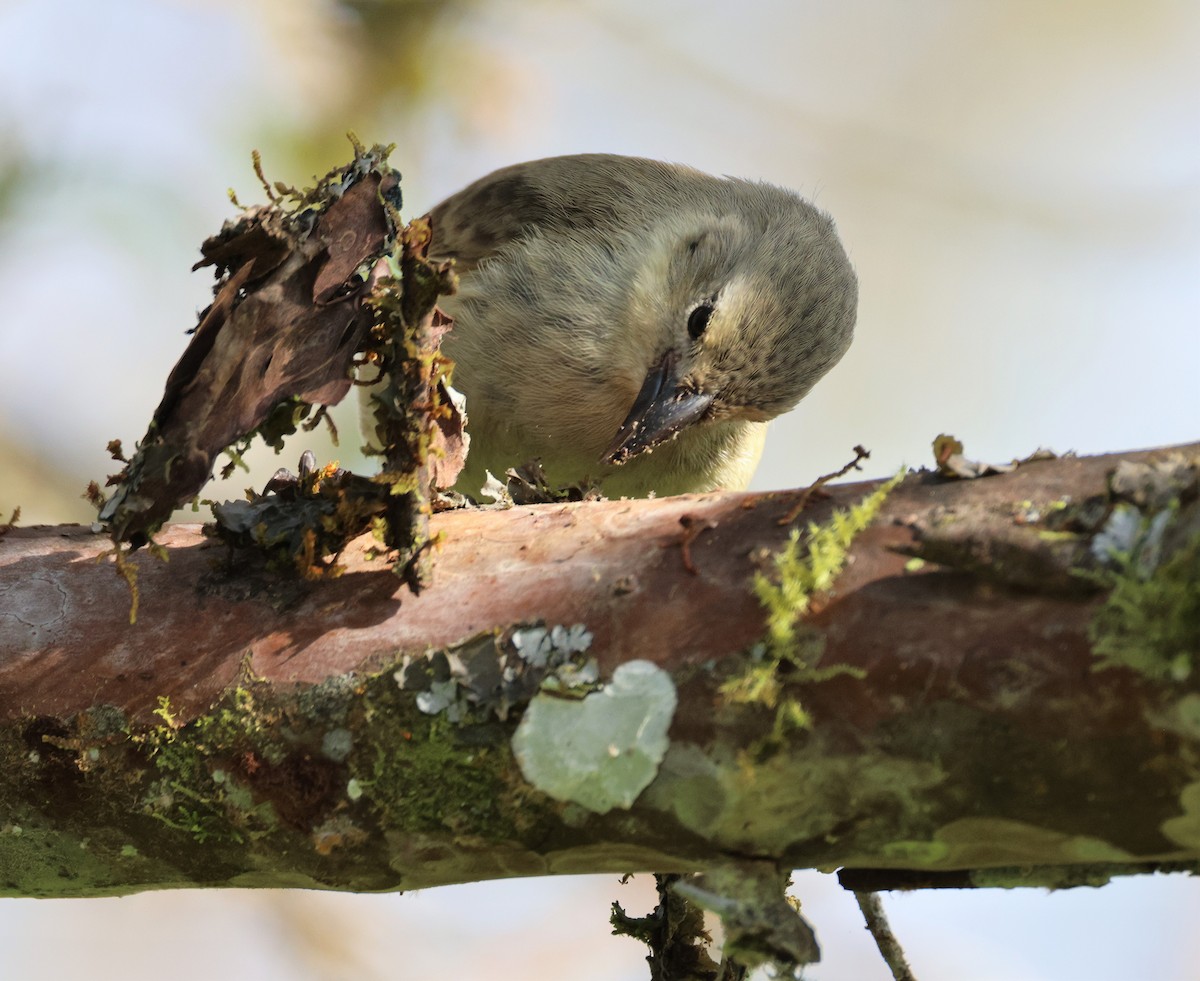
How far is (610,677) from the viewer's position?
1471 millimetres

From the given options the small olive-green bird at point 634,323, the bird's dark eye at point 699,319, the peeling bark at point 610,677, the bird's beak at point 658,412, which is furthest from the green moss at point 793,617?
the bird's dark eye at point 699,319

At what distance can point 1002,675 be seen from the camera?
129cm

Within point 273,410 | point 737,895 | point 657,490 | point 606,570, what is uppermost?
point 657,490

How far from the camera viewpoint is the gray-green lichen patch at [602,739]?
1.44 m

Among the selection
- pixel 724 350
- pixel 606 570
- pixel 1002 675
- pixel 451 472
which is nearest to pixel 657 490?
pixel 724 350

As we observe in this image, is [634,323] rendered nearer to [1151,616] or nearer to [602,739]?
[602,739]

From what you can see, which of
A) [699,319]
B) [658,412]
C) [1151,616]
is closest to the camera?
[1151,616]

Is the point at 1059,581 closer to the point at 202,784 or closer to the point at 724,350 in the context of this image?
the point at 202,784

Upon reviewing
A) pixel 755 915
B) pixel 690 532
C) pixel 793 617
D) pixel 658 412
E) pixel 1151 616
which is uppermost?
pixel 658 412

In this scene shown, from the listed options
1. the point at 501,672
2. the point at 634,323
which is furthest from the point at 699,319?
the point at 501,672

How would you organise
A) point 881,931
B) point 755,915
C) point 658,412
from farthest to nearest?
point 658,412
point 881,931
point 755,915

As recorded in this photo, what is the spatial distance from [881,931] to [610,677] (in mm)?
949

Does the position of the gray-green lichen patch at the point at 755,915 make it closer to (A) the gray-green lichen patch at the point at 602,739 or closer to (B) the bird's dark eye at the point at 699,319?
(A) the gray-green lichen patch at the point at 602,739

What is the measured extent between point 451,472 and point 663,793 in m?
0.72
